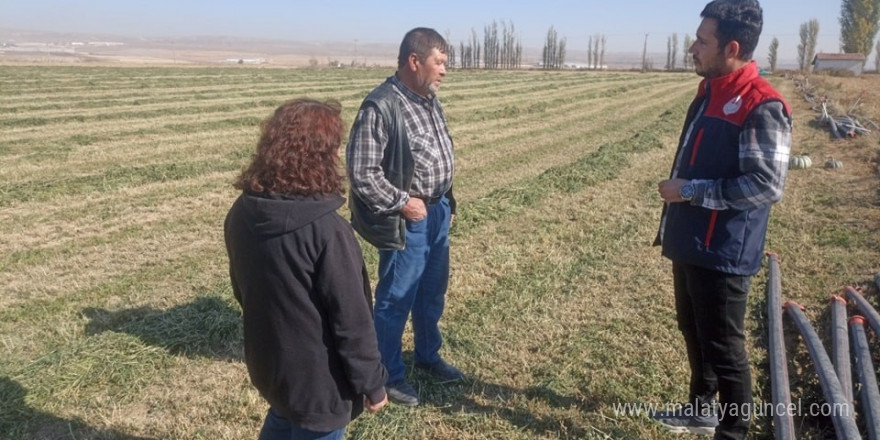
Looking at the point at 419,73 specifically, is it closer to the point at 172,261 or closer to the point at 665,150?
the point at 172,261

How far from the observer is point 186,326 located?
16.2ft

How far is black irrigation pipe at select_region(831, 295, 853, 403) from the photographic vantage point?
12.2ft

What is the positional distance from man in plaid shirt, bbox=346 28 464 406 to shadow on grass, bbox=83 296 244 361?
1.47m

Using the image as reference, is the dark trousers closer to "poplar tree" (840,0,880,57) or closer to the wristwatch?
the wristwatch

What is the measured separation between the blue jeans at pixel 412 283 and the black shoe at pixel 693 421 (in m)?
1.54

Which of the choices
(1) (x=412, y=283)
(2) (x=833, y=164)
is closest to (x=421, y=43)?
(1) (x=412, y=283)

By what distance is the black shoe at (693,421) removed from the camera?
12.1 feet

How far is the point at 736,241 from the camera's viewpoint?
9.96 feet

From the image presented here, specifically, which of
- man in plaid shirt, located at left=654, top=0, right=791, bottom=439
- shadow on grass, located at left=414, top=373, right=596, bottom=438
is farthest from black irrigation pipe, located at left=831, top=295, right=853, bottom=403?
shadow on grass, located at left=414, top=373, right=596, bottom=438

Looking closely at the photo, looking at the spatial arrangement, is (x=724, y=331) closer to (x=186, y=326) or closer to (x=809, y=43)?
(x=186, y=326)

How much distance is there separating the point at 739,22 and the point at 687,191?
79 cm

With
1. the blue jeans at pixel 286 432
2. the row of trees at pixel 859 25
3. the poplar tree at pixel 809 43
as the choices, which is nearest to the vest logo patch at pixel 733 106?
the blue jeans at pixel 286 432

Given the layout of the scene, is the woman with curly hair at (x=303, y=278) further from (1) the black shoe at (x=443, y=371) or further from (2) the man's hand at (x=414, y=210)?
(1) the black shoe at (x=443, y=371)

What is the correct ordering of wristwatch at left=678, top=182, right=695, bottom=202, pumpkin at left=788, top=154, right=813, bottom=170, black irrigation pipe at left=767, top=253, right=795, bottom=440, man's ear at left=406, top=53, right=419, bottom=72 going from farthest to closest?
1. pumpkin at left=788, top=154, right=813, bottom=170
2. man's ear at left=406, top=53, right=419, bottom=72
3. black irrigation pipe at left=767, top=253, right=795, bottom=440
4. wristwatch at left=678, top=182, right=695, bottom=202
